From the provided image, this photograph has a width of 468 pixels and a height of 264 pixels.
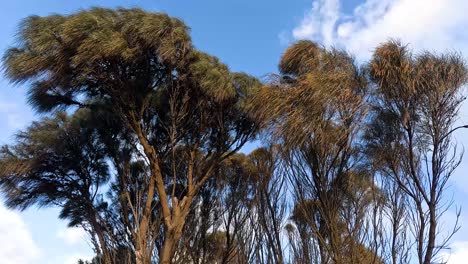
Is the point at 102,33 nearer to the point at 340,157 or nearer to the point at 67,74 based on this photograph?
the point at 67,74

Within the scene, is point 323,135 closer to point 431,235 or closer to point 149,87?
point 431,235

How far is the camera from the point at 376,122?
11.8m

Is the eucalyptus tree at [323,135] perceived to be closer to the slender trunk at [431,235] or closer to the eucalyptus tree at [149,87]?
the slender trunk at [431,235]

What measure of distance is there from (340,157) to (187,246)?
5.28 meters

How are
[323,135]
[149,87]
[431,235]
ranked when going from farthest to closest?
[149,87] < [431,235] < [323,135]

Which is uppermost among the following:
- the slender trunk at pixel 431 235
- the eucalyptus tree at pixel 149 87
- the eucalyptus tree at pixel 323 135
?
the eucalyptus tree at pixel 149 87

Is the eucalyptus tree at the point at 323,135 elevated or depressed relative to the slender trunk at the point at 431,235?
elevated

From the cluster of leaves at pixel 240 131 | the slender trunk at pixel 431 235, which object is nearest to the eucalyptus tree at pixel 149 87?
the cluster of leaves at pixel 240 131

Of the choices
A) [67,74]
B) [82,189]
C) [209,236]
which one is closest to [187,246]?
[209,236]

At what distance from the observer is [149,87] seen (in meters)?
13.1

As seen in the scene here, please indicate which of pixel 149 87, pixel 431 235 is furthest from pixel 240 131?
pixel 431 235

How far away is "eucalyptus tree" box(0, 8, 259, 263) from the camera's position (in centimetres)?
1178

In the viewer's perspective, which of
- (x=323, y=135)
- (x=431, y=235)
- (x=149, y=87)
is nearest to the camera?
(x=323, y=135)

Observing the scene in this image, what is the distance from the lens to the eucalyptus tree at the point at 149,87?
1178 cm
